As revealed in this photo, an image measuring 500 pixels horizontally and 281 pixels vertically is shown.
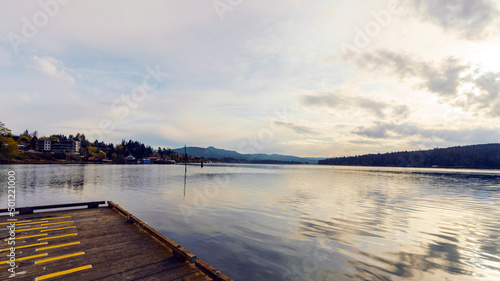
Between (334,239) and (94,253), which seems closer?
(94,253)

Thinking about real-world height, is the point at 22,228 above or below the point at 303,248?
above

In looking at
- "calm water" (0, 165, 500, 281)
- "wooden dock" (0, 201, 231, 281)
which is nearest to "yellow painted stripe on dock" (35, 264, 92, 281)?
"wooden dock" (0, 201, 231, 281)

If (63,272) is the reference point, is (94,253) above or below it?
below

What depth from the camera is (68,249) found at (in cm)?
1027

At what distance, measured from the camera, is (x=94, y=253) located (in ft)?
32.5

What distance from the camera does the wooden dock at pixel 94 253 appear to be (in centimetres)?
797

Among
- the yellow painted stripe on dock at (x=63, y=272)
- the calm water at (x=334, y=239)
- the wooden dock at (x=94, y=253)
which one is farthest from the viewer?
the calm water at (x=334, y=239)

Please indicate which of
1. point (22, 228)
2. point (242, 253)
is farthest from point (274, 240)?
point (22, 228)

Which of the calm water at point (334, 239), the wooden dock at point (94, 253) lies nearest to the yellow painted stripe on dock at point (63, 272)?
the wooden dock at point (94, 253)

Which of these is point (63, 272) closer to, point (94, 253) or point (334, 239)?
point (94, 253)

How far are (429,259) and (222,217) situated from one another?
16.0 m

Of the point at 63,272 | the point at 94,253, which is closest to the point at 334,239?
the point at 94,253

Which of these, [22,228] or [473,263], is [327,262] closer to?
[473,263]

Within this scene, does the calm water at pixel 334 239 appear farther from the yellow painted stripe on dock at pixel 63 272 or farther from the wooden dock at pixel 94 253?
the yellow painted stripe on dock at pixel 63 272
